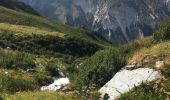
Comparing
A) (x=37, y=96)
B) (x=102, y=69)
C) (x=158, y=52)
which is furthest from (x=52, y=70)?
(x=37, y=96)

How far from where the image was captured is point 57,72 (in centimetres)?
13100

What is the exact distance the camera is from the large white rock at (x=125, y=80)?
46.5m

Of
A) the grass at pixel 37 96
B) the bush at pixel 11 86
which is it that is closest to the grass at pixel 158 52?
the bush at pixel 11 86

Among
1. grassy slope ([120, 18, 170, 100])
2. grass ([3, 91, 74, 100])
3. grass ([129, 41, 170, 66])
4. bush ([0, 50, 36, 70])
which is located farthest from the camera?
bush ([0, 50, 36, 70])

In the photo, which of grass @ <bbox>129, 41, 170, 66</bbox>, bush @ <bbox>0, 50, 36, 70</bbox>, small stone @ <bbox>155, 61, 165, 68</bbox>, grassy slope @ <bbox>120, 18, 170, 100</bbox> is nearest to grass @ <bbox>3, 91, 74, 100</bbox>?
grassy slope @ <bbox>120, 18, 170, 100</bbox>

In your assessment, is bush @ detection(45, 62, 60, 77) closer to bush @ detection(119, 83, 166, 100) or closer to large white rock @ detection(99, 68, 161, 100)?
large white rock @ detection(99, 68, 161, 100)

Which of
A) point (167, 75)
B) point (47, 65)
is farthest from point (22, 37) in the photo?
point (167, 75)

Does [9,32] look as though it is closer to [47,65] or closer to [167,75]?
[47,65]

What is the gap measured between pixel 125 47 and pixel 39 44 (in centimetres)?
12543

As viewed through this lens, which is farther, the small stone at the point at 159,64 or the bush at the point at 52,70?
the bush at the point at 52,70

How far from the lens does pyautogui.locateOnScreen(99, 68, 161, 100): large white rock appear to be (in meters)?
46.5

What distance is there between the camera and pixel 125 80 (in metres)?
49.8

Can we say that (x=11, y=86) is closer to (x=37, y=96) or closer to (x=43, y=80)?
(x=37, y=96)

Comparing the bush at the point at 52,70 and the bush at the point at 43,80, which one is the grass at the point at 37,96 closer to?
the bush at the point at 43,80
